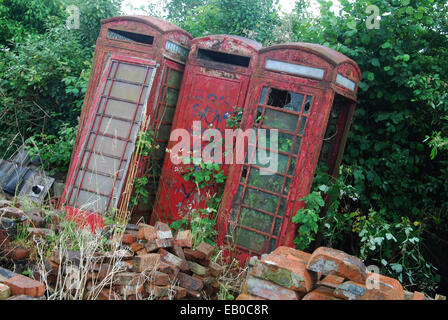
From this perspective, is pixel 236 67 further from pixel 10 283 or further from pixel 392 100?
pixel 10 283

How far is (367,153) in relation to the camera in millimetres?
6328

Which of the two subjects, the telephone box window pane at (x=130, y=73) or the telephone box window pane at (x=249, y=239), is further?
the telephone box window pane at (x=130, y=73)

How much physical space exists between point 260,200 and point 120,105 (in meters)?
2.33

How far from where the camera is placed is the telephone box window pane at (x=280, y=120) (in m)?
4.97

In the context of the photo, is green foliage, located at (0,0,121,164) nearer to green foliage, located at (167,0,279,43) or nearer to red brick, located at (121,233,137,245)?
green foliage, located at (167,0,279,43)

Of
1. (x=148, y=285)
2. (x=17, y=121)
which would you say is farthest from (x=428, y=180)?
(x=17, y=121)

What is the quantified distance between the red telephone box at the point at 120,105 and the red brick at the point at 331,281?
2957mm

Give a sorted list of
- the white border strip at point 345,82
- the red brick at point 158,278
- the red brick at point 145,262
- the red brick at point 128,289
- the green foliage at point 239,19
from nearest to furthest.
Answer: the red brick at point 128,289, the red brick at point 158,278, the red brick at point 145,262, the white border strip at point 345,82, the green foliage at point 239,19

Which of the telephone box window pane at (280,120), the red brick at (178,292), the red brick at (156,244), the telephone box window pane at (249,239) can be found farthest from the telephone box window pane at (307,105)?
the red brick at (178,292)

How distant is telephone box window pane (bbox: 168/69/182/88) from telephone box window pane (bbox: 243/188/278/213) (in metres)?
1.99

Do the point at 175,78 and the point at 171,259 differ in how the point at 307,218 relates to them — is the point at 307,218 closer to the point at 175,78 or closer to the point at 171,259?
the point at 171,259

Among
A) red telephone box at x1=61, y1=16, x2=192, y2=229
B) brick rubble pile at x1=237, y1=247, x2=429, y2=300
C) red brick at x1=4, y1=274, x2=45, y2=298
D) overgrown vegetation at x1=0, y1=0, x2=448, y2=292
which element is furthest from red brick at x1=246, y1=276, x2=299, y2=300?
red telephone box at x1=61, y1=16, x2=192, y2=229

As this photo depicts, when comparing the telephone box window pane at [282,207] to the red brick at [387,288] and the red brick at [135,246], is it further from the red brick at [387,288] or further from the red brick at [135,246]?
the red brick at [135,246]

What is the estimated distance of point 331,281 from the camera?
3.24 m
